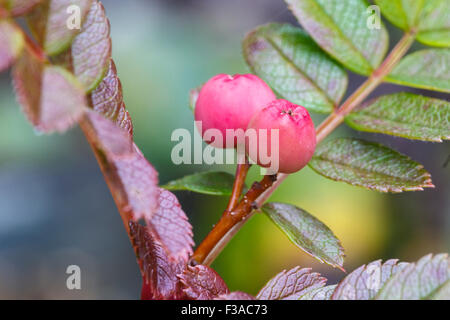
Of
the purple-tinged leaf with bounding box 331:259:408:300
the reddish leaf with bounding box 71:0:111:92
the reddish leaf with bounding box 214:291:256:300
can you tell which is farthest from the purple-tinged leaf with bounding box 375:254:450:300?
the reddish leaf with bounding box 71:0:111:92

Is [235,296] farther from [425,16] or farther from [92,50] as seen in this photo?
[425,16]

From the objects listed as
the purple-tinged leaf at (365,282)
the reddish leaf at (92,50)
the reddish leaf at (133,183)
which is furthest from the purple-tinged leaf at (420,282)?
the reddish leaf at (92,50)

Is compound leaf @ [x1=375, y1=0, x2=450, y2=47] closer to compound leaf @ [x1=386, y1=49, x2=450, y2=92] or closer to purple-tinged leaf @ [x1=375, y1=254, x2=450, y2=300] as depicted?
compound leaf @ [x1=386, y1=49, x2=450, y2=92]

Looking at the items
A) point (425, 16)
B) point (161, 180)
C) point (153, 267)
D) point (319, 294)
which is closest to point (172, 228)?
point (153, 267)

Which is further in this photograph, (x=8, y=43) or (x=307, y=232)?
(x=307, y=232)
